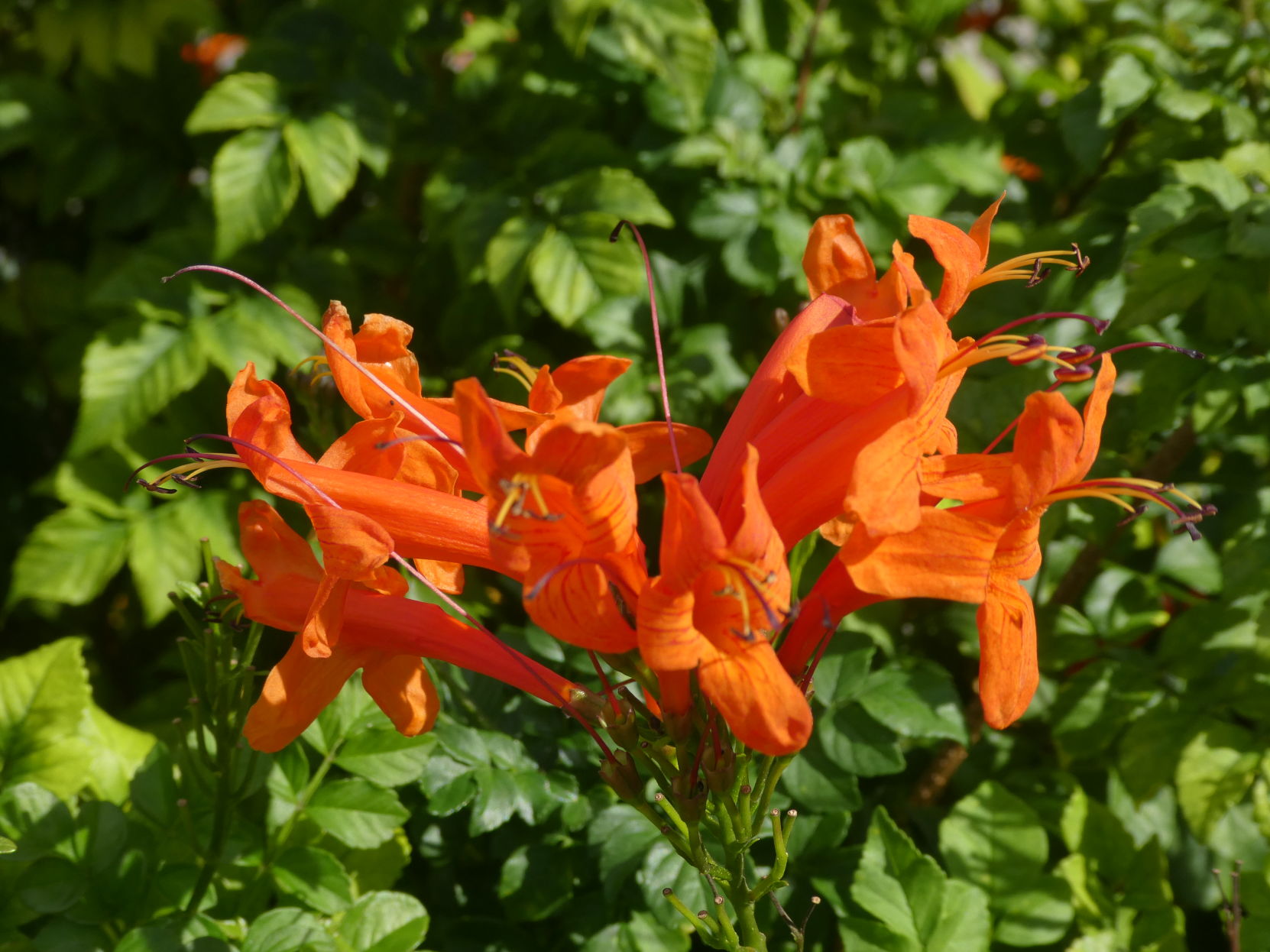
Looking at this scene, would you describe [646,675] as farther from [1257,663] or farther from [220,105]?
[220,105]

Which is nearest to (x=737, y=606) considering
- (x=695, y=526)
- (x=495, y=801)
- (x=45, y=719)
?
(x=695, y=526)

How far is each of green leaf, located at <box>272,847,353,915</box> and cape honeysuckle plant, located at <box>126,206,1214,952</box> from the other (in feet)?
1.30

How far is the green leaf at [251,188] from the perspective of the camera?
6.63 feet

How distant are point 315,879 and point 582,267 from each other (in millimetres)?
1115

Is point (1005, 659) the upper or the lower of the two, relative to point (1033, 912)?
upper

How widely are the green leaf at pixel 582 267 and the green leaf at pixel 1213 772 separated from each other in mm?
1220

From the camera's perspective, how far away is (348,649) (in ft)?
3.99

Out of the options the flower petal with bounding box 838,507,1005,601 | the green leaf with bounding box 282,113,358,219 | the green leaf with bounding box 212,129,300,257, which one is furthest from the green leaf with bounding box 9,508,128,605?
the flower petal with bounding box 838,507,1005,601

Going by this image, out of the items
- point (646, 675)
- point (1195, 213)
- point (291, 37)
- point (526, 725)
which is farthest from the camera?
point (291, 37)

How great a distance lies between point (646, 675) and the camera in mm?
1133

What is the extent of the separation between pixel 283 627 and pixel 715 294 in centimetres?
136

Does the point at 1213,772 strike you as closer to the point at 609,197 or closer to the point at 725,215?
the point at 725,215

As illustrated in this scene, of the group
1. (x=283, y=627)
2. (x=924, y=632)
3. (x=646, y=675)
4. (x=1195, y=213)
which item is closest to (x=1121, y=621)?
(x=924, y=632)

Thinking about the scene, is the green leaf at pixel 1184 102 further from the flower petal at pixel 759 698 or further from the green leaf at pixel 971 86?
the flower petal at pixel 759 698
